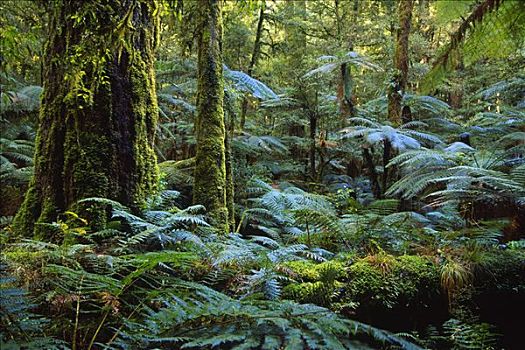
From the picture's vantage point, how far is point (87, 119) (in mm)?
3076

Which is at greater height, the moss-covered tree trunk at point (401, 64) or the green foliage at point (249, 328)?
the moss-covered tree trunk at point (401, 64)

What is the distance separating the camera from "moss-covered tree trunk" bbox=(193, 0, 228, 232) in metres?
4.70

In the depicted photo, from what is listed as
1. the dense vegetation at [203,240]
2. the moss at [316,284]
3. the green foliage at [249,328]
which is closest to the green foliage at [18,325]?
the dense vegetation at [203,240]

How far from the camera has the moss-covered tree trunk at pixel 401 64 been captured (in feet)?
23.0

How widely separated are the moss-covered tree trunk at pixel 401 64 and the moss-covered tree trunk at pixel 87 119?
5245mm

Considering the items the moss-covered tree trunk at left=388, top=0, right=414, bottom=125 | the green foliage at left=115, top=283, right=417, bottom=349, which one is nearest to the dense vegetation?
the green foliage at left=115, top=283, right=417, bottom=349

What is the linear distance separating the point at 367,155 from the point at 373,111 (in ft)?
12.2

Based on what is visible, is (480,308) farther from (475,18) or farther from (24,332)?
(24,332)

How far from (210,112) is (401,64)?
4.27 m

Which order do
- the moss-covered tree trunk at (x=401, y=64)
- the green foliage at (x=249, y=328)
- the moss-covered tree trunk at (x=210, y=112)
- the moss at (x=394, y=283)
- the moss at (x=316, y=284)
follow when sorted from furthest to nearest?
the moss-covered tree trunk at (x=401, y=64) → the moss-covered tree trunk at (x=210, y=112) → the moss at (x=394, y=283) → the moss at (x=316, y=284) → the green foliage at (x=249, y=328)

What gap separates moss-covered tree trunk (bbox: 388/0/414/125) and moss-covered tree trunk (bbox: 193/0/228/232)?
369cm

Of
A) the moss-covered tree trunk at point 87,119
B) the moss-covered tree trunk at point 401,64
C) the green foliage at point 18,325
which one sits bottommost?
the green foliage at point 18,325

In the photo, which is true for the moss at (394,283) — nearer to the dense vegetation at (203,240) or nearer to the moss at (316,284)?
the dense vegetation at (203,240)

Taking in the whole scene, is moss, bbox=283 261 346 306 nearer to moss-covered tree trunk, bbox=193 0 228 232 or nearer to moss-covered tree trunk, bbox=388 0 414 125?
moss-covered tree trunk, bbox=193 0 228 232
